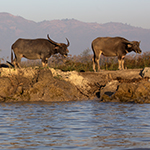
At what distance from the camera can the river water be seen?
8.04 meters

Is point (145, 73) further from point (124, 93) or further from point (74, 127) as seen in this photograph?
point (74, 127)

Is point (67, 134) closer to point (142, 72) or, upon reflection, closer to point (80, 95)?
point (80, 95)

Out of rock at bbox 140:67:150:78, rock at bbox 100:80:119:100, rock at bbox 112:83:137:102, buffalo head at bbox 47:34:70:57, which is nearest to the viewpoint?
rock at bbox 112:83:137:102

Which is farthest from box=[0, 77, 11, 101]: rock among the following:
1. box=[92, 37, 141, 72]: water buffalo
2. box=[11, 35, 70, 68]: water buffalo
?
box=[92, 37, 141, 72]: water buffalo

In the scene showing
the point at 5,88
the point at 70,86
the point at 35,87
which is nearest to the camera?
the point at 35,87

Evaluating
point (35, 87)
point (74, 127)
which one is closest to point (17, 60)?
point (35, 87)

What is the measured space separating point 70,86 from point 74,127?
8723 mm

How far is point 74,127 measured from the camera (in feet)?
33.8

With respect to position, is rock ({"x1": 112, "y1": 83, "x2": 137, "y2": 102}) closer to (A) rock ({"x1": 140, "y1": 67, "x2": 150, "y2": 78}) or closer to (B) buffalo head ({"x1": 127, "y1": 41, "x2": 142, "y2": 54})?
(A) rock ({"x1": 140, "y1": 67, "x2": 150, "y2": 78})

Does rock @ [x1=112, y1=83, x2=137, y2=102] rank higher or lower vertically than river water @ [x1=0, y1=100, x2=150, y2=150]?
higher

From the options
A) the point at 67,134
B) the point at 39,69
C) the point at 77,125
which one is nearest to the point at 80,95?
A: the point at 39,69

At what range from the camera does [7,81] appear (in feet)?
60.2

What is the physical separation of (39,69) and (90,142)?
11.6m

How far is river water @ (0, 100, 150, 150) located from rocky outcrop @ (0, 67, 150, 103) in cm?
204
